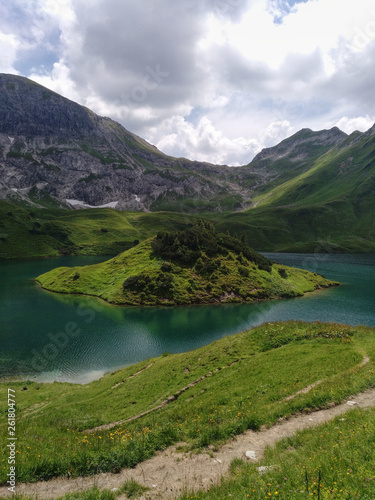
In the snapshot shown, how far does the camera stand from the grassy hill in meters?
75.2

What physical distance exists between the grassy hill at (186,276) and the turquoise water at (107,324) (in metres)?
4.62

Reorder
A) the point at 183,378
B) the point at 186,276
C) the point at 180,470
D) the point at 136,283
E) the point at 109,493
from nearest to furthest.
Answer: the point at 109,493, the point at 180,470, the point at 183,378, the point at 136,283, the point at 186,276

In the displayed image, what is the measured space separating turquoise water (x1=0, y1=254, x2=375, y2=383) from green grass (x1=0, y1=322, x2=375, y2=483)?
723 centimetres

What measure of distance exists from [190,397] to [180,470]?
1187 cm

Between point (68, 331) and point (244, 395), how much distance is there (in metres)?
43.3

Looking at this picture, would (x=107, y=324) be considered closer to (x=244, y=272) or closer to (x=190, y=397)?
(x=190, y=397)

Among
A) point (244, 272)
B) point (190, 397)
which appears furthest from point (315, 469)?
point (244, 272)

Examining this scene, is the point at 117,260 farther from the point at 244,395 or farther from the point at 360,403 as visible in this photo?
the point at 360,403

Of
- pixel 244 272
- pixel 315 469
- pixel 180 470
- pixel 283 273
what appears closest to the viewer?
pixel 315 469

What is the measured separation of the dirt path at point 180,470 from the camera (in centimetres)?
987

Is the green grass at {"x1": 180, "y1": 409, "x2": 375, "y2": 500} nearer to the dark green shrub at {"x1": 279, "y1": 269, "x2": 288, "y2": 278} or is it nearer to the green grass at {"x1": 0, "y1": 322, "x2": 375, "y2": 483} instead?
the green grass at {"x1": 0, "y1": 322, "x2": 375, "y2": 483}

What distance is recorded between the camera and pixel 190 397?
22.4m

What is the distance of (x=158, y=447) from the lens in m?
13.3

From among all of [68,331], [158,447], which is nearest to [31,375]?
[68,331]
